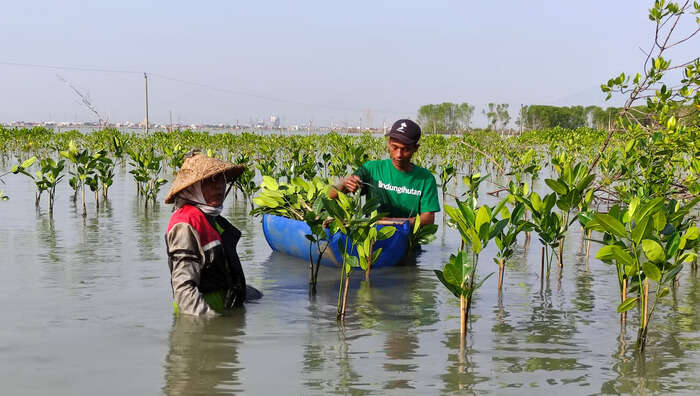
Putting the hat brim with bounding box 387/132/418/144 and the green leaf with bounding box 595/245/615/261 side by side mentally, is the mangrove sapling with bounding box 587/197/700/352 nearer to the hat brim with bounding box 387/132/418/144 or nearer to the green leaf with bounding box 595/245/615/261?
the green leaf with bounding box 595/245/615/261

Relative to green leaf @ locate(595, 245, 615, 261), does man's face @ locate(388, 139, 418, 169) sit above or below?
above

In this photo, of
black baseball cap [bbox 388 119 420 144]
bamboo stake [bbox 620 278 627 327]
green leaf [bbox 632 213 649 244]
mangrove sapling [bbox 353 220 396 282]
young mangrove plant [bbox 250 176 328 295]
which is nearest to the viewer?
green leaf [bbox 632 213 649 244]

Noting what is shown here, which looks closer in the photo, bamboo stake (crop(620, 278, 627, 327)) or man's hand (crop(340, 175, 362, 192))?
bamboo stake (crop(620, 278, 627, 327))

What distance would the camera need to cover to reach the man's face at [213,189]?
4.09 meters

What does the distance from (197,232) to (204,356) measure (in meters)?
0.74

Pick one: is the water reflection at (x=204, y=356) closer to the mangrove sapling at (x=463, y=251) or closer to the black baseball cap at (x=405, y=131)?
the mangrove sapling at (x=463, y=251)

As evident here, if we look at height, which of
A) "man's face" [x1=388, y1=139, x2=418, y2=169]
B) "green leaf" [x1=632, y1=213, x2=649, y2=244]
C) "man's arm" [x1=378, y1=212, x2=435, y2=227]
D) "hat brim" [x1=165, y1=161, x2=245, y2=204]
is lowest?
"man's arm" [x1=378, y1=212, x2=435, y2=227]

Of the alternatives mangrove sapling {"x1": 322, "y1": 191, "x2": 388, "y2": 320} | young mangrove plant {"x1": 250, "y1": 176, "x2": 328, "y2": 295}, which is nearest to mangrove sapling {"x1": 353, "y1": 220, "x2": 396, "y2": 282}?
mangrove sapling {"x1": 322, "y1": 191, "x2": 388, "y2": 320}

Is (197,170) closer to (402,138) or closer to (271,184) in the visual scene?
(271,184)

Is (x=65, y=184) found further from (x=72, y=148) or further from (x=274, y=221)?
(x=274, y=221)

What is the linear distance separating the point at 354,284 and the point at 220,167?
2.49 m

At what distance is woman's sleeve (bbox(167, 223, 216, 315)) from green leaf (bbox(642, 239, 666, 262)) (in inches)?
97.1

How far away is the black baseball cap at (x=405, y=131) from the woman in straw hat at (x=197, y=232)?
6.89 feet

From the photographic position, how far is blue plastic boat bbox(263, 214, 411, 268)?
6453 millimetres
